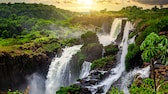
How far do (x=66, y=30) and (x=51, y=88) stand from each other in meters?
15.7

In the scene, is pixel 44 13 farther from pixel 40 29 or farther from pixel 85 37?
pixel 85 37

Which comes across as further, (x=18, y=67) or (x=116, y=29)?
(x=116, y=29)

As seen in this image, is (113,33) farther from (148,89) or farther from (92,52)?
(148,89)

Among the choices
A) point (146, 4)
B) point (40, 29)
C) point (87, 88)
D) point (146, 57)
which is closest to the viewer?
point (146, 57)

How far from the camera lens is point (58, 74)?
104 ft

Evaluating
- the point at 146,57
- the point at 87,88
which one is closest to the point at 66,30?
the point at 87,88

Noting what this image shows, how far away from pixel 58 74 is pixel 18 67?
351cm

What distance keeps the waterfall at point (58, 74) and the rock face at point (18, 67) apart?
96cm

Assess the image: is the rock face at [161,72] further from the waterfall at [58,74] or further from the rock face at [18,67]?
the rock face at [18,67]

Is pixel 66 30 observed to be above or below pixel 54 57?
above

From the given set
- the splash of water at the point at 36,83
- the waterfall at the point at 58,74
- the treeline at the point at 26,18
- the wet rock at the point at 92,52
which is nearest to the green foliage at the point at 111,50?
the wet rock at the point at 92,52

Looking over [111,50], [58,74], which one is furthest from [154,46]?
[58,74]

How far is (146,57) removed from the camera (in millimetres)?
11312

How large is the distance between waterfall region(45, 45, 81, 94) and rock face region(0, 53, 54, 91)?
3.14ft
